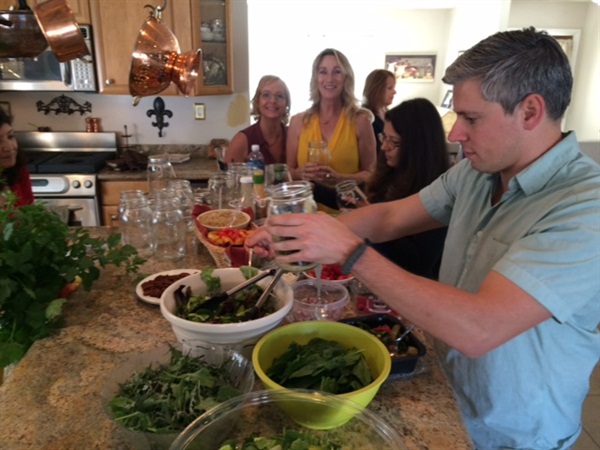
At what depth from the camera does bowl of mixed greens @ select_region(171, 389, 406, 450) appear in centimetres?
76

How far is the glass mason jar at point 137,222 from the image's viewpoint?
1745mm

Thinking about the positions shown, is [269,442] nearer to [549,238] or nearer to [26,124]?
[549,238]

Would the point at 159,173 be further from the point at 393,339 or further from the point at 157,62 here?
the point at 393,339

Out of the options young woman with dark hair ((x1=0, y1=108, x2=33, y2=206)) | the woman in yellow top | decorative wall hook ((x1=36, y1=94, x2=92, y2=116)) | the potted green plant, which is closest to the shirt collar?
the potted green plant

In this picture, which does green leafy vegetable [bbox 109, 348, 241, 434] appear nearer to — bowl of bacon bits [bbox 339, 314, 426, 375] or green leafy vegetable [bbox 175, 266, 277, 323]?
green leafy vegetable [bbox 175, 266, 277, 323]

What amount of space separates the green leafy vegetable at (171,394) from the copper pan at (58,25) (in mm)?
1005

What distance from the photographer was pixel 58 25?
1.31 metres

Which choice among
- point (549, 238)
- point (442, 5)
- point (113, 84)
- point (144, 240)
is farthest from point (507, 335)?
point (442, 5)

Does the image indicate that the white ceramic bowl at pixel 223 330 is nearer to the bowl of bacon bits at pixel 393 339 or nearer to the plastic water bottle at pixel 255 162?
the bowl of bacon bits at pixel 393 339

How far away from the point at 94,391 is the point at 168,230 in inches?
32.4

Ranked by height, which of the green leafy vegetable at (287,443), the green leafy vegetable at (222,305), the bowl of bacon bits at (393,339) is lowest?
the green leafy vegetable at (287,443)

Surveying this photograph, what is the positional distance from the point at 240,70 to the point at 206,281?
3053 mm

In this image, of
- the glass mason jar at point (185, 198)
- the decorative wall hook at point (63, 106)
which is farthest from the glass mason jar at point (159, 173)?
the decorative wall hook at point (63, 106)

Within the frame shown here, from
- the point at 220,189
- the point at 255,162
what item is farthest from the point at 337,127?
the point at 220,189
